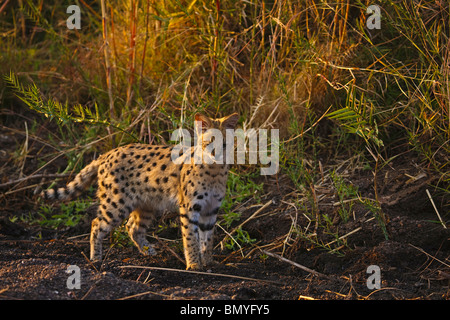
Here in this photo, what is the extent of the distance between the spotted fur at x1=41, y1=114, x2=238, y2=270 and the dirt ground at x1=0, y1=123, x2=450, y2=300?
20 centimetres

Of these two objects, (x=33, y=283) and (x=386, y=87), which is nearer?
(x=33, y=283)

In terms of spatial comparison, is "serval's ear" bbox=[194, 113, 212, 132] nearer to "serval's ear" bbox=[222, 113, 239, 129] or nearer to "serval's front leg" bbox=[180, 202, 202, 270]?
"serval's ear" bbox=[222, 113, 239, 129]

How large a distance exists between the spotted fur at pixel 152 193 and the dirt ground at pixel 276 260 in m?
0.20

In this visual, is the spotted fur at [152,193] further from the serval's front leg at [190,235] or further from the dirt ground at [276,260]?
→ the dirt ground at [276,260]

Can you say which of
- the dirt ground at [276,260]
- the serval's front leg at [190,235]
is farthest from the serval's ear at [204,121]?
the dirt ground at [276,260]

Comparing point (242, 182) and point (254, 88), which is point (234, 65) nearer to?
point (254, 88)

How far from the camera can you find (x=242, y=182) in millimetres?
6348

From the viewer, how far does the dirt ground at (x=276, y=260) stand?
163 inches

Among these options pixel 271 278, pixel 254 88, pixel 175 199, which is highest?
pixel 254 88

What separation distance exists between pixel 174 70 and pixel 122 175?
1.65 metres

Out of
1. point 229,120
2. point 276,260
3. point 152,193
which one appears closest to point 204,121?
point 229,120

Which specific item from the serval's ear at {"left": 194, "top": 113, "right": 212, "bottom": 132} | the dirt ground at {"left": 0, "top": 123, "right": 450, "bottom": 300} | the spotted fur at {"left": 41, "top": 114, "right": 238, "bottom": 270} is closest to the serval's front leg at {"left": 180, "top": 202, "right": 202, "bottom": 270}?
the spotted fur at {"left": 41, "top": 114, "right": 238, "bottom": 270}

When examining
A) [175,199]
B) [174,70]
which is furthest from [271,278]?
[174,70]

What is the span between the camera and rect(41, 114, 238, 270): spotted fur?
512cm
